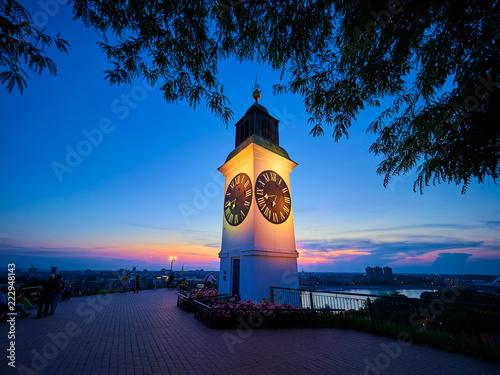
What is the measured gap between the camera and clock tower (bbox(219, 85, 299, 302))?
32.6 feet

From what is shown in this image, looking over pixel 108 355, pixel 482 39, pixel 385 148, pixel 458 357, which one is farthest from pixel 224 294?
pixel 482 39

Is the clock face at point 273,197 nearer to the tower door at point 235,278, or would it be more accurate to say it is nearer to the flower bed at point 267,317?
the tower door at point 235,278

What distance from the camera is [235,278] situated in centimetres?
1066

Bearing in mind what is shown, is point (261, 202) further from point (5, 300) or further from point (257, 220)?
point (5, 300)

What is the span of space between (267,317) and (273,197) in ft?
19.9

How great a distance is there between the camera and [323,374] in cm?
385

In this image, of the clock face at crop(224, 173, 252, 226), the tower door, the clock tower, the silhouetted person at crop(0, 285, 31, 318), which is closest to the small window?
the clock tower

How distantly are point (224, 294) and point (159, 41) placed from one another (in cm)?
1125

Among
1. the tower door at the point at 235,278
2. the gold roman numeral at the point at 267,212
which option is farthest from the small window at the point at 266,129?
the tower door at the point at 235,278

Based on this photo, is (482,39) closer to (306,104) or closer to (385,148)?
(385,148)

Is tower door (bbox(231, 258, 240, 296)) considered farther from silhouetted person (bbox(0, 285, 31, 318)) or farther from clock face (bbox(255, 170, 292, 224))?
silhouetted person (bbox(0, 285, 31, 318))

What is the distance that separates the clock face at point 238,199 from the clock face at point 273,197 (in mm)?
→ 630

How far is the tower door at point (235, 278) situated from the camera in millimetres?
10377

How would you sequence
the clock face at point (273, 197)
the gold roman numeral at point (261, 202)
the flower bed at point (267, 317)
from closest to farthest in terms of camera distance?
1. the flower bed at point (267, 317)
2. the gold roman numeral at point (261, 202)
3. the clock face at point (273, 197)
